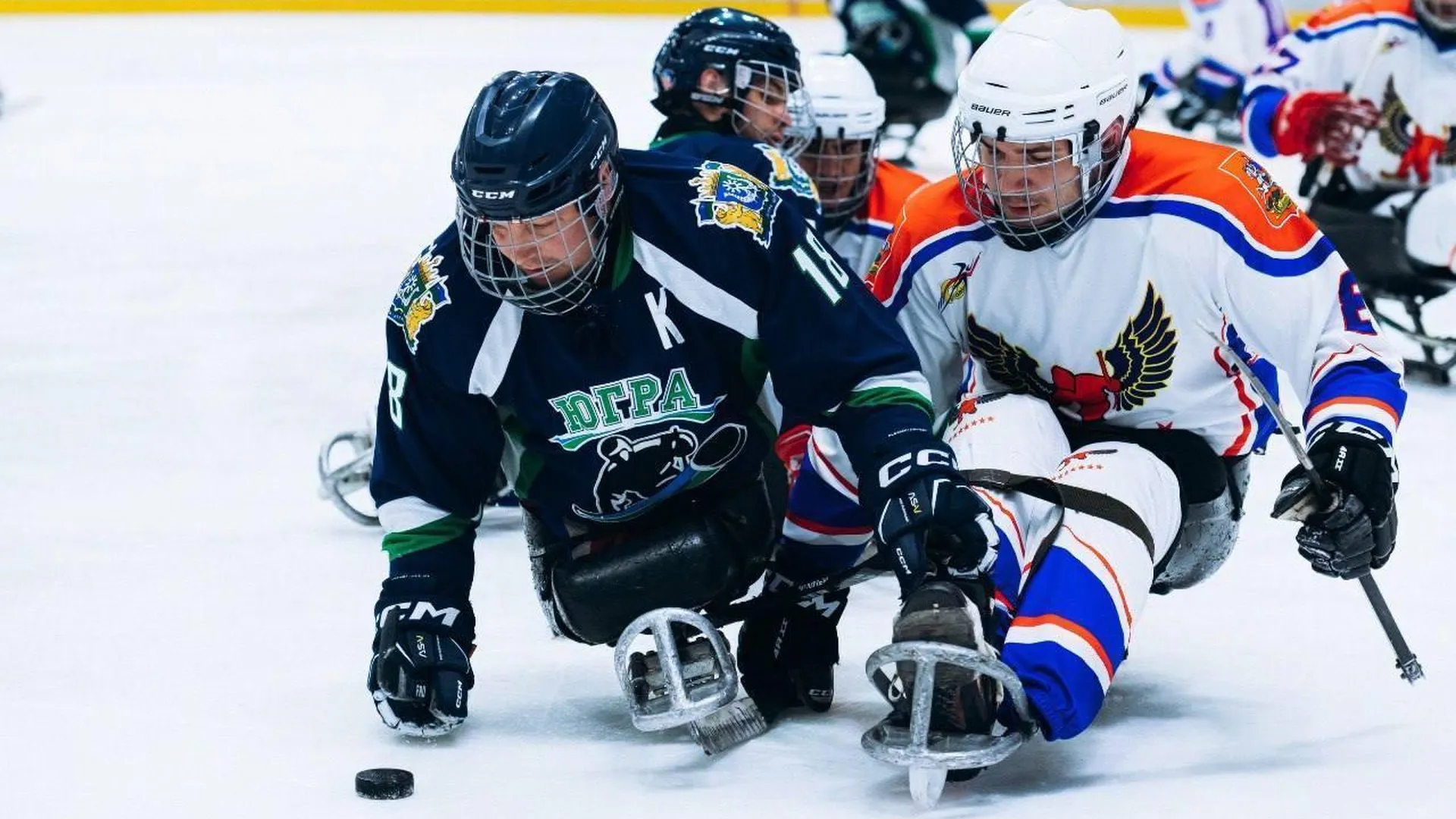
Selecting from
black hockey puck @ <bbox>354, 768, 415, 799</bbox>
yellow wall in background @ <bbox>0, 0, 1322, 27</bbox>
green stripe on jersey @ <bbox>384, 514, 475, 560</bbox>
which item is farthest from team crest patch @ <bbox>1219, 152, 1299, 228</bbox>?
yellow wall in background @ <bbox>0, 0, 1322, 27</bbox>

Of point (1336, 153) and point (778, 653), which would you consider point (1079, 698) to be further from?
point (1336, 153)

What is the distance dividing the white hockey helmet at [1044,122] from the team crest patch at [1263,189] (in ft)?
0.49

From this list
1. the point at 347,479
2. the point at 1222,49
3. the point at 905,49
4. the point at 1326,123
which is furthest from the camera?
the point at 1222,49

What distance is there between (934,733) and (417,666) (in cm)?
71

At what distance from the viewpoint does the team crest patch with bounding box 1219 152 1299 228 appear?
262cm

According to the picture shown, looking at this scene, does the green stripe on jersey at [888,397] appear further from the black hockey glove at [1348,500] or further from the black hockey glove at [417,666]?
the black hockey glove at [417,666]

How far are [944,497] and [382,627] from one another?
2.62 feet

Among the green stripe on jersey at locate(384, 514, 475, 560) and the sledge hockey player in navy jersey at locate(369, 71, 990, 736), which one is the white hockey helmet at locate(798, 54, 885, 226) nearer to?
the sledge hockey player in navy jersey at locate(369, 71, 990, 736)

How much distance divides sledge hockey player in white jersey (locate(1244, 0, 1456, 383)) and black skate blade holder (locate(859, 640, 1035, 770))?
285 cm

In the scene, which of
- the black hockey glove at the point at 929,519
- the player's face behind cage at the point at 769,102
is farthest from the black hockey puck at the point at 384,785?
the player's face behind cage at the point at 769,102

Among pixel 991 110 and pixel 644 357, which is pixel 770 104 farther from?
pixel 644 357

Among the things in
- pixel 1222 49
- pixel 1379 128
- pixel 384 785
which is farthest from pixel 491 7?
pixel 384 785

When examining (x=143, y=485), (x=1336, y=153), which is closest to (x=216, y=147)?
(x=143, y=485)

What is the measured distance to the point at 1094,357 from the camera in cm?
272
